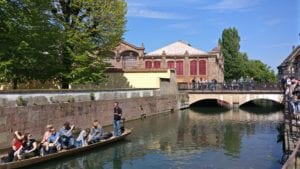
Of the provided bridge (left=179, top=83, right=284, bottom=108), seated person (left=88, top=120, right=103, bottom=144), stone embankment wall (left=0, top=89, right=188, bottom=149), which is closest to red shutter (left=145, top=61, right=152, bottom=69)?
bridge (left=179, top=83, right=284, bottom=108)

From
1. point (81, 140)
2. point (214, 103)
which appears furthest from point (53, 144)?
point (214, 103)

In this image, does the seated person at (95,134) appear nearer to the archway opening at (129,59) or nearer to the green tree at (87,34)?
the green tree at (87,34)

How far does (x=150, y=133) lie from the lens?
87.6 feet

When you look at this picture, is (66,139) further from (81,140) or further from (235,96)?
(235,96)

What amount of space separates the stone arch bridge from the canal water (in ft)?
62.9

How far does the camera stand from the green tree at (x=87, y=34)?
28.7 m

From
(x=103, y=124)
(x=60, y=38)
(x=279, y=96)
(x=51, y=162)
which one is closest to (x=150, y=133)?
(x=103, y=124)

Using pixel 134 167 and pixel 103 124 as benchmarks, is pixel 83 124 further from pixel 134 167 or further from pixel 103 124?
pixel 134 167

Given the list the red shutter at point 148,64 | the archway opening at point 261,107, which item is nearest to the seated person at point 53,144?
the archway opening at point 261,107

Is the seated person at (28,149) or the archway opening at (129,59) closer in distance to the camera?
the seated person at (28,149)

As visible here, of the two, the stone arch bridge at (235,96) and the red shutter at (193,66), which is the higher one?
the red shutter at (193,66)

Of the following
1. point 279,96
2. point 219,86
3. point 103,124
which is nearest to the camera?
point 103,124

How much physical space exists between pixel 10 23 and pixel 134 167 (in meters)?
10.8

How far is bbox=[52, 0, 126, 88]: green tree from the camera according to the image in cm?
2867
